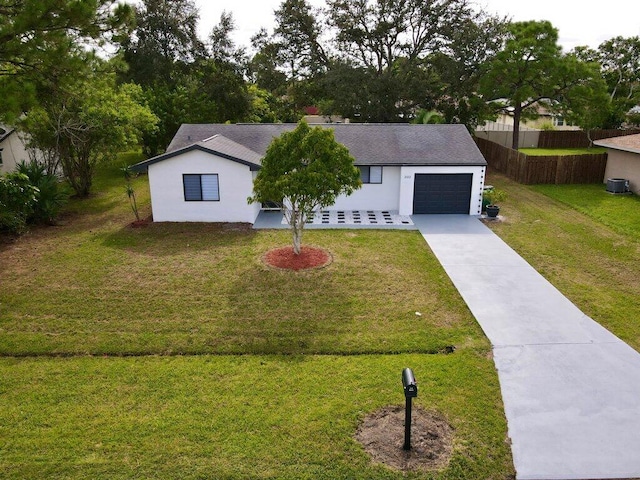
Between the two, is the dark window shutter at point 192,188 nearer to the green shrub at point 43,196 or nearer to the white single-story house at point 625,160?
the green shrub at point 43,196

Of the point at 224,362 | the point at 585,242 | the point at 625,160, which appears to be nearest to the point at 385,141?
the point at 585,242

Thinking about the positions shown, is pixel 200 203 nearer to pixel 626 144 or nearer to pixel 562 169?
pixel 562 169

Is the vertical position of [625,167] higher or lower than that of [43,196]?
→ higher

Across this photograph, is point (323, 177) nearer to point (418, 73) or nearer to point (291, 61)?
point (418, 73)

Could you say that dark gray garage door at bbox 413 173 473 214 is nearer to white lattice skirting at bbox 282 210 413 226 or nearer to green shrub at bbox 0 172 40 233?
white lattice skirting at bbox 282 210 413 226

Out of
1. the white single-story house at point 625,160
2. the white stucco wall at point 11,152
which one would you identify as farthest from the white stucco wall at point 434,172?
the white stucco wall at point 11,152
